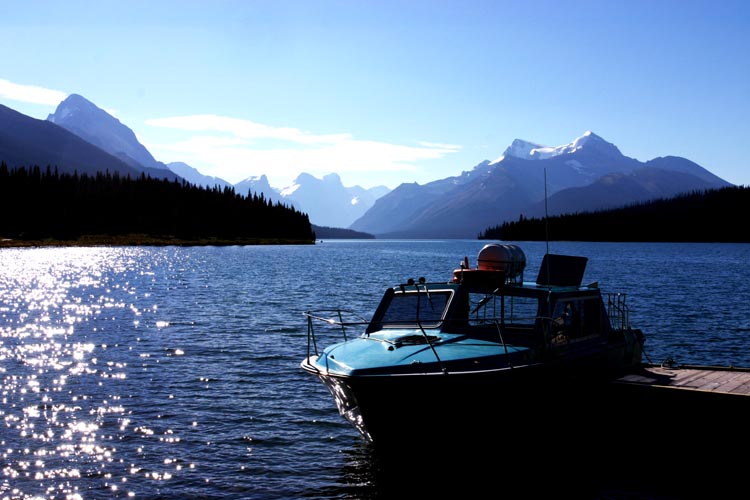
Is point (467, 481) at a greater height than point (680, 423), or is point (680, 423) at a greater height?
point (680, 423)

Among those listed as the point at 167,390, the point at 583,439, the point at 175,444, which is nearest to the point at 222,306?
the point at 167,390


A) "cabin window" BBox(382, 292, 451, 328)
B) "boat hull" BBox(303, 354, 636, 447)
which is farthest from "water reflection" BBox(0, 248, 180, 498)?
"cabin window" BBox(382, 292, 451, 328)

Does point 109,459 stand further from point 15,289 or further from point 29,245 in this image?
point 29,245

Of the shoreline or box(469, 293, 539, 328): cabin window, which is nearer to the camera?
box(469, 293, 539, 328): cabin window

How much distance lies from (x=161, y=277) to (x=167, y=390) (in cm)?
5420

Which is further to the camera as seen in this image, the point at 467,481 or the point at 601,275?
the point at 601,275

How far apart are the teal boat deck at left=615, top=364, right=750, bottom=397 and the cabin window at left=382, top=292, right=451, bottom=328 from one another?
14.0ft

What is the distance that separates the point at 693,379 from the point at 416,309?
6746 mm

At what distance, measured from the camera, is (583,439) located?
1428cm

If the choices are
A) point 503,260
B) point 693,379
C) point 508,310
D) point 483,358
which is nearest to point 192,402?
point 508,310

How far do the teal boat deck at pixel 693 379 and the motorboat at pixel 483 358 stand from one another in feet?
2.18

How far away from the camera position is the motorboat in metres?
12.2

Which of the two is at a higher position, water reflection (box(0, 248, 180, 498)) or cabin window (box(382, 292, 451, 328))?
cabin window (box(382, 292, 451, 328))

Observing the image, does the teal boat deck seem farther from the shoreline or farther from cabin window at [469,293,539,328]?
the shoreline
